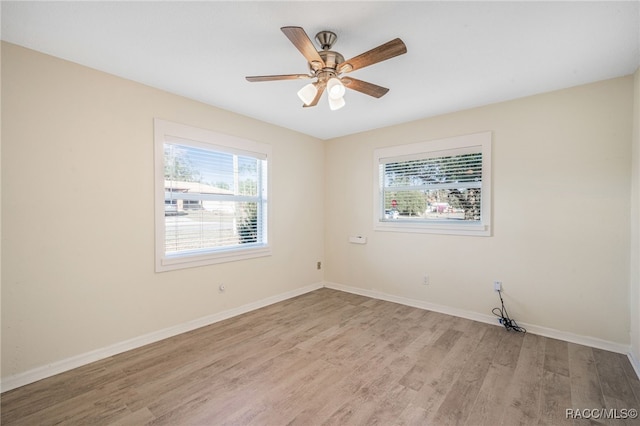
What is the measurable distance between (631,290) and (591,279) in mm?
263

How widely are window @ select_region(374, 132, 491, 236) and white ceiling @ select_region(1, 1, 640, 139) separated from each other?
0.75 m

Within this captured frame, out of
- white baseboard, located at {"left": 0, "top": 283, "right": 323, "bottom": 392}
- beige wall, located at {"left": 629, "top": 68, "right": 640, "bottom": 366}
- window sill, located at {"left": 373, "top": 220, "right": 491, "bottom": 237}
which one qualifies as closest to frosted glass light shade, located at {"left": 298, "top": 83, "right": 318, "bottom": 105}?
window sill, located at {"left": 373, "top": 220, "right": 491, "bottom": 237}

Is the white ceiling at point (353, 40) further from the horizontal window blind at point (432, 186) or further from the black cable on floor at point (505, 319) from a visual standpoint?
the black cable on floor at point (505, 319)

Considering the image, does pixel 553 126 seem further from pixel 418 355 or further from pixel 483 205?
pixel 418 355

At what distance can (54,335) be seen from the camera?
2260mm

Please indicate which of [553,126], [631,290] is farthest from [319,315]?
[553,126]

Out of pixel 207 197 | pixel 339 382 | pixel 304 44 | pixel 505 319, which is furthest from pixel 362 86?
pixel 505 319

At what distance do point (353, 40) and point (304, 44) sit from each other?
50 centimetres

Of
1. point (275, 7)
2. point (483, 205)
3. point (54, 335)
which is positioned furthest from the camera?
point (483, 205)

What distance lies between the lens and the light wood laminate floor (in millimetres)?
1806

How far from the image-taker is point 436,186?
3666mm

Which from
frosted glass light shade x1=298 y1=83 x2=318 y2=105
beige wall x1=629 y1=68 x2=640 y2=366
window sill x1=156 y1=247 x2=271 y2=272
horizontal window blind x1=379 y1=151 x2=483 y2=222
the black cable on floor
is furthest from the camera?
horizontal window blind x1=379 y1=151 x2=483 y2=222

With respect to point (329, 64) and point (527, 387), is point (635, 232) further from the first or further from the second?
point (329, 64)

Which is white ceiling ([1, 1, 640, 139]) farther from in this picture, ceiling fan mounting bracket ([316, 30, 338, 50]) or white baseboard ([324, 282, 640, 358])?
white baseboard ([324, 282, 640, 358])
